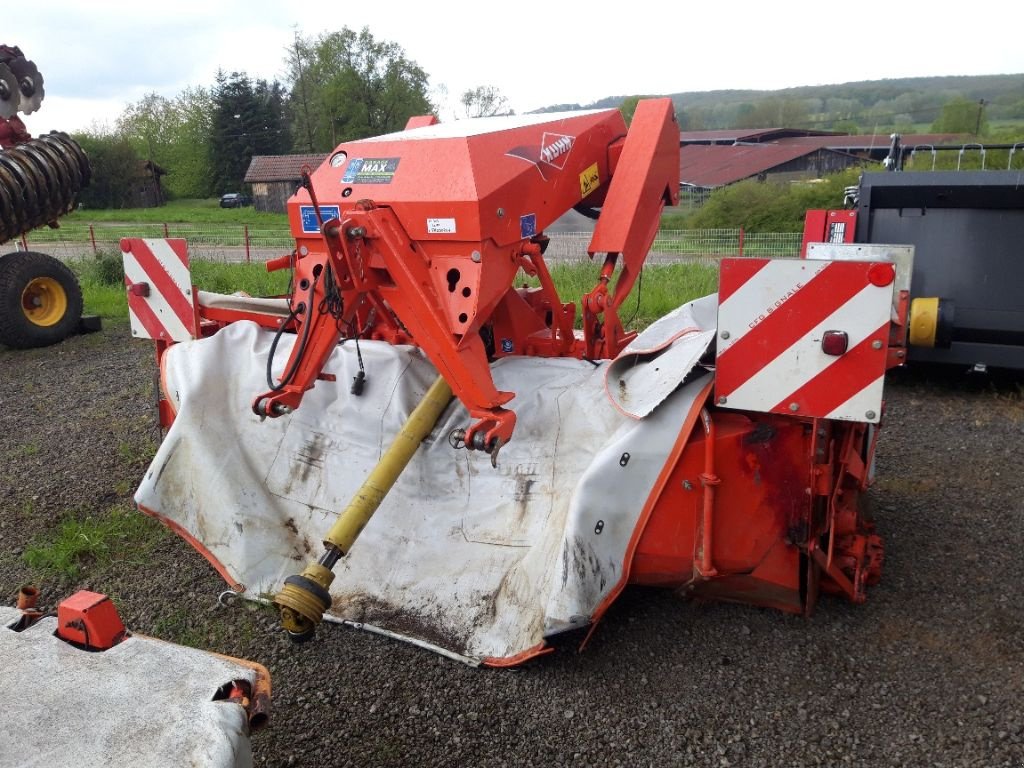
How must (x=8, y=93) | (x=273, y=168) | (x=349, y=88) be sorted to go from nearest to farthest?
(x=8, y=93) → (x=273, y=168) → (x=349, y=88)

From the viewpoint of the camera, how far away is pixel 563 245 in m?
13.4

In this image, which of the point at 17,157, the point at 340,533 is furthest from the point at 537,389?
the point at 17,157

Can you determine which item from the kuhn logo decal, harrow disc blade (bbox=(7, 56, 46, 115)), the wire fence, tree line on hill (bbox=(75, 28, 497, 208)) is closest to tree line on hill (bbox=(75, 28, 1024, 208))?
tree line on hill (bbox=(75, 28, 497, 208))

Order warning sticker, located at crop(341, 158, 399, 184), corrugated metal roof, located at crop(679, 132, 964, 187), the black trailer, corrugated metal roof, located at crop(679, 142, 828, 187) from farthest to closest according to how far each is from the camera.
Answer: corrugated metal roof, located at crop(679, 142, 828, 187) < corrugated metal roof, located at crop(679, 132, 964, 187) < the black trailer < warning sticker, located at crop(341, 158, 399, 184)

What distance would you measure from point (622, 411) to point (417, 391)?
1.03 m

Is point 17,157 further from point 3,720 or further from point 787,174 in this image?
point 787,174

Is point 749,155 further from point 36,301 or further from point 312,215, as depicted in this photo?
point 312,215

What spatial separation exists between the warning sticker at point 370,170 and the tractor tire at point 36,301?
19.4 ft

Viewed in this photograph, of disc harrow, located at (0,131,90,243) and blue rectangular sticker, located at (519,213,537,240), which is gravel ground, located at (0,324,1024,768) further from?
disc harrow, located at (0,131,90,243)

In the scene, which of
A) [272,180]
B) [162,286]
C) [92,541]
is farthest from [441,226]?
[272,180]

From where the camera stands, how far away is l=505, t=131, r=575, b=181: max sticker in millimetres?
3268

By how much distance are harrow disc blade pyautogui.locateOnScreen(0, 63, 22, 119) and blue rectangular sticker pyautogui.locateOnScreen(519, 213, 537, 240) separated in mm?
6423

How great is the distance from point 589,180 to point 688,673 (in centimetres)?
214

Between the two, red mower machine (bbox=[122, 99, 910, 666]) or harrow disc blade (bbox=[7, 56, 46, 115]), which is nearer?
red mower machine (bbox=[122, 99, 910, 666])
